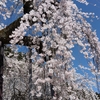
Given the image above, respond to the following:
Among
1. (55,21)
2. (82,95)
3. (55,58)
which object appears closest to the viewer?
(55,58)

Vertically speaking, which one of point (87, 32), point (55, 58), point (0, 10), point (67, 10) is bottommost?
point (55, 58)

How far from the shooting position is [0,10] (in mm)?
5176

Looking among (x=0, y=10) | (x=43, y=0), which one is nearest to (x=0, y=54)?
(x=0, y=10)

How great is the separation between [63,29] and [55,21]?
111mm

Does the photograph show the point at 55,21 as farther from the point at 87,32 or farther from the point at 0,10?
the point at 0,10

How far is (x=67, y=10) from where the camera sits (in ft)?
8.27

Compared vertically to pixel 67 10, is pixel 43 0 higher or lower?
higher

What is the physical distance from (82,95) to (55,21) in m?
4.50

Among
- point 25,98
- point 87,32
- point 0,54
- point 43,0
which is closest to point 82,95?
point 25,98

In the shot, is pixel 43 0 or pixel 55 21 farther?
pixel 43 0

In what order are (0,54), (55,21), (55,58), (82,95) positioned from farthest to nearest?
(82,95) → (0,54) → (55,21) → (55,58)

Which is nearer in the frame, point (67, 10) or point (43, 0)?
point (67, 10)

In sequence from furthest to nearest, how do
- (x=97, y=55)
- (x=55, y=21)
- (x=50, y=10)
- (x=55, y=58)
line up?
(x=97, y=55)
(x=50, y=10)
(x=55, y=21)
(x=55, y=58)

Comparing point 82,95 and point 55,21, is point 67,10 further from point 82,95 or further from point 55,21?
point 82,95
